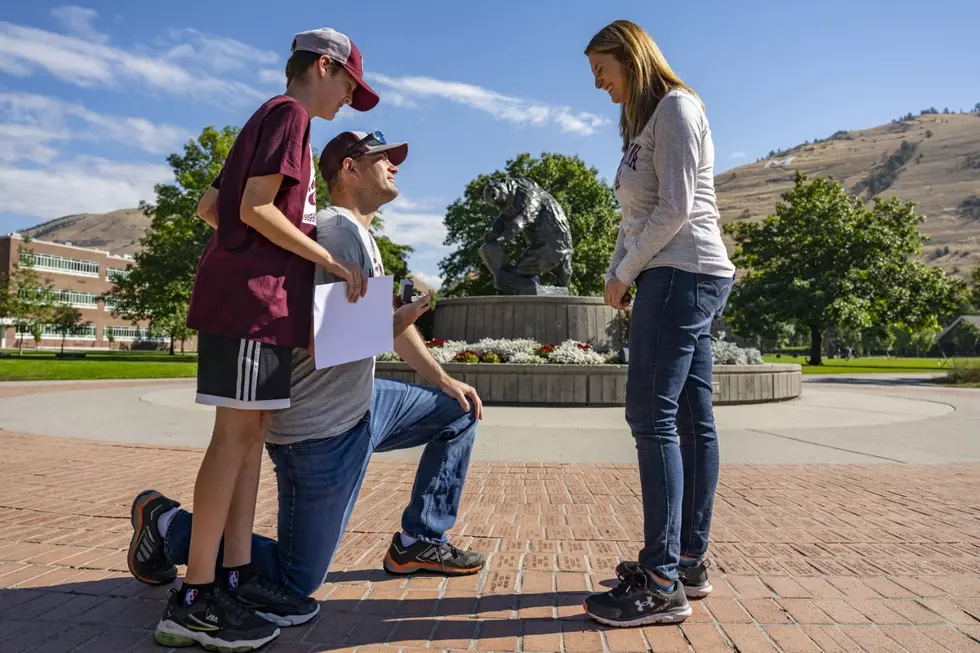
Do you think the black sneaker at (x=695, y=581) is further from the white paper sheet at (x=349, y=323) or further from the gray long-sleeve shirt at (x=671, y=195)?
the white paper sheet at (x=349, y=323)

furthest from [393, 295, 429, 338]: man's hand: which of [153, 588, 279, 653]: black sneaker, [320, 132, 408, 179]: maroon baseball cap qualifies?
[153, 588, 279, 653]: black sneaker

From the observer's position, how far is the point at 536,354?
11070 mm

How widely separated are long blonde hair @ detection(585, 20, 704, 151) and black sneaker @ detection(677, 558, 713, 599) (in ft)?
5.77

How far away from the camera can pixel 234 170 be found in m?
2.19

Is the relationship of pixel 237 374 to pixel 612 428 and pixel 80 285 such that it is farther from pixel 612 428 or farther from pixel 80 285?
pixel 80 285

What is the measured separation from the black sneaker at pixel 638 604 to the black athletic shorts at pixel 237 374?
4.36 ft

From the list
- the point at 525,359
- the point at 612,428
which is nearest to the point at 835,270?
the point at 525,359

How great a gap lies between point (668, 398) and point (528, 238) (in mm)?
11310

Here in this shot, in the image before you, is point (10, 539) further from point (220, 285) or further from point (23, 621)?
point (220, 285)

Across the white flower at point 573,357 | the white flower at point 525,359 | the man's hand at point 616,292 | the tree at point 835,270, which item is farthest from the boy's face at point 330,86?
the tree at point 835,270

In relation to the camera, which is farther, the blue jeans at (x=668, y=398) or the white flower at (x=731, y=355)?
the white flower at (x=731, y=355)

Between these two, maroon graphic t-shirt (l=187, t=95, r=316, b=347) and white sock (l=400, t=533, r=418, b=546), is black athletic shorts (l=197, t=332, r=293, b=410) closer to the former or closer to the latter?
maroon graphic t-shirt (l=187, t=95, r=316, b=347)

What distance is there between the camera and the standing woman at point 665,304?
245 cm

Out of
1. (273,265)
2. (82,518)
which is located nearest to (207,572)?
(273,265)
